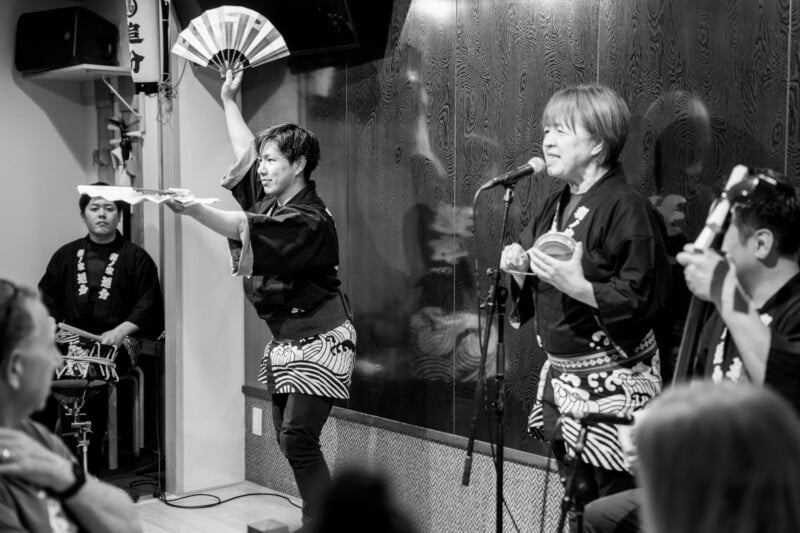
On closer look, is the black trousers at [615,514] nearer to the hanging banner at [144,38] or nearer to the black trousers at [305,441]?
the black trousers at [305,441]

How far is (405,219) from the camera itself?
11.9 feet

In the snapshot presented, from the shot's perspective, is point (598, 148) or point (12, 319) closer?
point (12, 319)

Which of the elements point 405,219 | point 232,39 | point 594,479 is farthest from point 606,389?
point 232,39

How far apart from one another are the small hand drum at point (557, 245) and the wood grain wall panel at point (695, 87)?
50 centimetres

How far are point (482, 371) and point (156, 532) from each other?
1.84m

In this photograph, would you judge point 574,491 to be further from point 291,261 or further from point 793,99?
point 291,261

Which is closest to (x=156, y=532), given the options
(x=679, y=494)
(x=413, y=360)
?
(x=413, y=360)

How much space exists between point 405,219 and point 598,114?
1.25 metres

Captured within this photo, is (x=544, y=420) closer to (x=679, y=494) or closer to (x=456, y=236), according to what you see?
(x=456, y=236)

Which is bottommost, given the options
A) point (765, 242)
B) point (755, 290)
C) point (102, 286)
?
point (102, 286)

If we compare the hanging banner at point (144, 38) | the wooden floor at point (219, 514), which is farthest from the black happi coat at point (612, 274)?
the hanging banner at point (144, 38)

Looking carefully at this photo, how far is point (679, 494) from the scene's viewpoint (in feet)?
3.11

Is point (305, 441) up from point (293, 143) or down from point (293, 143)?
down

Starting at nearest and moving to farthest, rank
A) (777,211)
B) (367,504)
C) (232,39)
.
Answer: (367,504)
(777,211)
(232,39)
